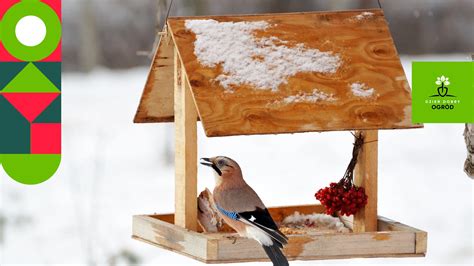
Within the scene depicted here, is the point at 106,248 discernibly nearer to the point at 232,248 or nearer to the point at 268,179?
the point at 268,179

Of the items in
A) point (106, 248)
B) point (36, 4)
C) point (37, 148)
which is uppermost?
point (36, 4)

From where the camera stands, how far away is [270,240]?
3.72m

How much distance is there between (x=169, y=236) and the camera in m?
3.97

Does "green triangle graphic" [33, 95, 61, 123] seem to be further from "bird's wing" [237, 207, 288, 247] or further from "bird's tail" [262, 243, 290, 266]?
"bird's tail" [262, 243, 290, 266]

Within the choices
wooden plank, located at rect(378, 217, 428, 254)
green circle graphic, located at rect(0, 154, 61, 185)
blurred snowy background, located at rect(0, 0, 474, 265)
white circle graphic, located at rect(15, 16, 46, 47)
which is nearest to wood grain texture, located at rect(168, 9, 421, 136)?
wooden plank, located at rect(378, 217, 428, 254)

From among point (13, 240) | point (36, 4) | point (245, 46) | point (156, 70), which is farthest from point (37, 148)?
point (245, 46)

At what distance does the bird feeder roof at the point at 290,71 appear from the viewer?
12.2 ft

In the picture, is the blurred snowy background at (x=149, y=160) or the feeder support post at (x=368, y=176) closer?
the feeder support post at (x=368, y=176)

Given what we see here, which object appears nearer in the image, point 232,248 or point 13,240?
point 232,248

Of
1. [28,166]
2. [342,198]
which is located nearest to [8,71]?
[28,166]

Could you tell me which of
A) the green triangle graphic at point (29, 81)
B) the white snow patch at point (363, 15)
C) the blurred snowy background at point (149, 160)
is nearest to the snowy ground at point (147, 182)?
the blurred snowy background at point (149, 160)

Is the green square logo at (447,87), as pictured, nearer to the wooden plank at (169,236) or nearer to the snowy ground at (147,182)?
the wooden plank at (169,236)

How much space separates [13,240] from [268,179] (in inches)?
64.6

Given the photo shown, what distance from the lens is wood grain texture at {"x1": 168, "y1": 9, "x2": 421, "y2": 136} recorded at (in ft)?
12.1
